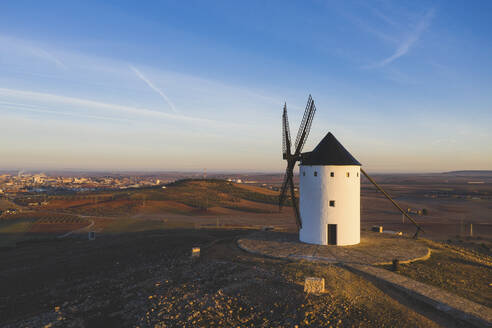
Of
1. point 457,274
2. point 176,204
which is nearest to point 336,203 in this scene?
point 457,274

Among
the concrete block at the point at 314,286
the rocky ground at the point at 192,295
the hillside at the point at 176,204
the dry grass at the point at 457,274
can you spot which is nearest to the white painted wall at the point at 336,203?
the dry grass at the point at 457,274

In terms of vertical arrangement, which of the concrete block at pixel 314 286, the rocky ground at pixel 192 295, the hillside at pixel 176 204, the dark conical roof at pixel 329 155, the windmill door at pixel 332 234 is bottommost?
the hillside at pixel 176 204

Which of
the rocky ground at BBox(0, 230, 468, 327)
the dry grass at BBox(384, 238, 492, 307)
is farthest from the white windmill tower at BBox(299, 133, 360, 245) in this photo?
the rocky ground at BBox(0, 230, 468, 327)

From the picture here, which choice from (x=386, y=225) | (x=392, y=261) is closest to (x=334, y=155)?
(x=392, y=261)

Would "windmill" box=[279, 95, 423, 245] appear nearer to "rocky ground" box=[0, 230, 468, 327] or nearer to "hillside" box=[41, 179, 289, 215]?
"rocky ground" box=[0, 230, 468, 327]

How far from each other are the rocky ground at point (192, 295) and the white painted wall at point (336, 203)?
4634 mm

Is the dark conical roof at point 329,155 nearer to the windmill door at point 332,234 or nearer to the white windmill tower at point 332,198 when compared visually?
the white windmill tower at point 332,198

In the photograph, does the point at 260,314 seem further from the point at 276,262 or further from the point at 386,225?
the point at 386,225

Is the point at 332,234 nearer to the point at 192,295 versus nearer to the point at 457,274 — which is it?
the point at 457,274

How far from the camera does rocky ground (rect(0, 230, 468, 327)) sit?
414 inches

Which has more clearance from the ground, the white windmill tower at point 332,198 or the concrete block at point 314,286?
the white windmill tower at point 332,198

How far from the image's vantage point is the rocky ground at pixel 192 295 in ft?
34.5

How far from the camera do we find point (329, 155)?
19406 millimetres

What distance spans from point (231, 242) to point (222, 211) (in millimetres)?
31237
